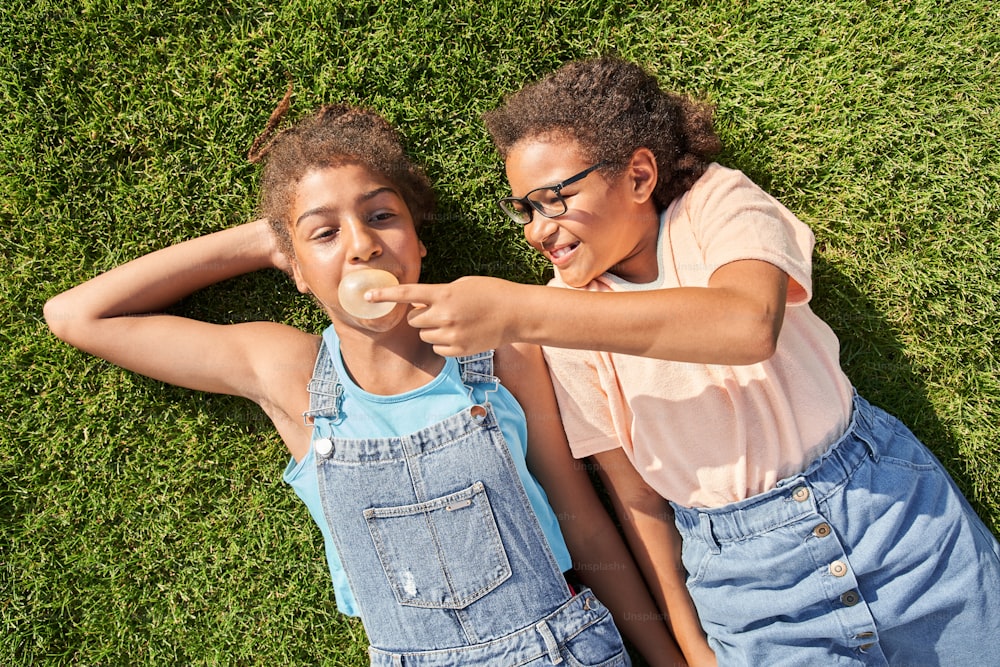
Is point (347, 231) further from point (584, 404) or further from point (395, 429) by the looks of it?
point (584, 404)

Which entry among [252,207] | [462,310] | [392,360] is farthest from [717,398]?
[252,207]

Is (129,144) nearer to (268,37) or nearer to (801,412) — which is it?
(268,37)

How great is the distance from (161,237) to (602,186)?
189 cm

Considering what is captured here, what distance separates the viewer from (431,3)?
120 inches

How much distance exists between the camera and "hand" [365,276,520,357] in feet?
6.42

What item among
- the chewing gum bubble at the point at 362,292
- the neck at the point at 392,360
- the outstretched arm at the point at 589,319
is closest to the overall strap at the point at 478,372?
the neck at the point at 392,360

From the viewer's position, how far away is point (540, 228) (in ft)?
8.38

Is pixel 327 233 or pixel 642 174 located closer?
pixel 327 233

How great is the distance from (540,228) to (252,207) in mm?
1332

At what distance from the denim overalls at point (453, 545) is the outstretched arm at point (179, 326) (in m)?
0.36

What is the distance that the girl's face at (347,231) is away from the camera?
8.06 feet

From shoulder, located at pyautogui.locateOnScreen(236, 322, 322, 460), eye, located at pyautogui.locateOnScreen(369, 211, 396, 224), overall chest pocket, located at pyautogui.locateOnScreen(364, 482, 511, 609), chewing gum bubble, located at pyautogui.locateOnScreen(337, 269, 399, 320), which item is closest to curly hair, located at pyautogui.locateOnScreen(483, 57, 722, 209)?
eye, located at pyautogui.locateOnScreen(369, 211, 396, 224)

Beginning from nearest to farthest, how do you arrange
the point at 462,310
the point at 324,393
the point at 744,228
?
the point at 462,310
the point at 744,228
the point at 324,393

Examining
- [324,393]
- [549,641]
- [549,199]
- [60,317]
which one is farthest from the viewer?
[60,317]
